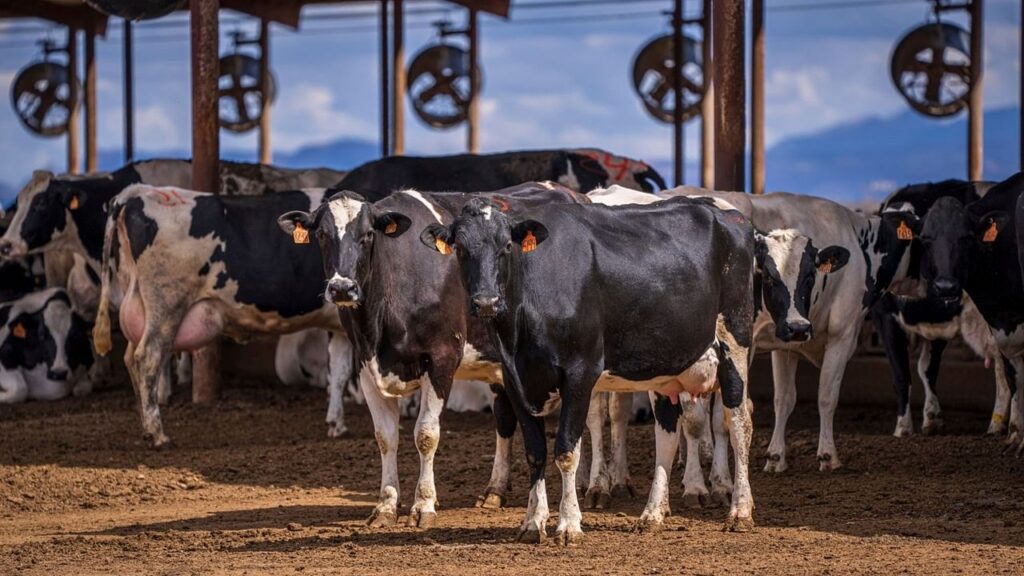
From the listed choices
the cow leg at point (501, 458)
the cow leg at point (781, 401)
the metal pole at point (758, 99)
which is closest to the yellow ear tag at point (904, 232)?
the cow leg at point (781, 401)

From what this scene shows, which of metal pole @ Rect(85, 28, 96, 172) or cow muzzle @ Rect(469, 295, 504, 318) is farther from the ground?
metal pole @ Rect(85, 28, 96, 172)

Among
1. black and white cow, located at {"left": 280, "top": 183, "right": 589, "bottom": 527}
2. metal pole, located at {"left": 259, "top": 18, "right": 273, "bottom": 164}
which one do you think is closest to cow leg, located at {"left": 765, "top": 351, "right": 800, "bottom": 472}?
black and white cow, located at {"left": 280, "top": 183, "right": 589, "bottom": 527}

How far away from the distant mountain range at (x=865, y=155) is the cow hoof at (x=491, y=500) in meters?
62.4

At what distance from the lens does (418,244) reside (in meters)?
9.17

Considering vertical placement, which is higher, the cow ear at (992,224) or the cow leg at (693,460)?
the cow ear at (992,224)

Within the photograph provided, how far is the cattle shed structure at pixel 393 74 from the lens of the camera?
13.3 m

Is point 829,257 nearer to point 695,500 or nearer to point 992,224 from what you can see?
point 695,500

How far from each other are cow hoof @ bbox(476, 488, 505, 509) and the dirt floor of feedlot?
0.25 feet

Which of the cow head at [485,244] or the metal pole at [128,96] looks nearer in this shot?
the cow head at [485,244]

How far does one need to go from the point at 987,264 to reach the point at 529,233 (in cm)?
540

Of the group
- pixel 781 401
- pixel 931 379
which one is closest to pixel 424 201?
pixel 781 401

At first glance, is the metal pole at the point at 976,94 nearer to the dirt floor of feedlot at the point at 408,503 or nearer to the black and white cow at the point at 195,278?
the dirt floor of feedlot at the point at 408,503

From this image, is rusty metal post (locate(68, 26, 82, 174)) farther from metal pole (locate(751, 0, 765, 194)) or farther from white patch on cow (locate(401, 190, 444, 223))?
white patch on cow (locate(401, 190, 444, 223))

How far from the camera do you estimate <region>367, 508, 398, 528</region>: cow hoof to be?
8.91 m
